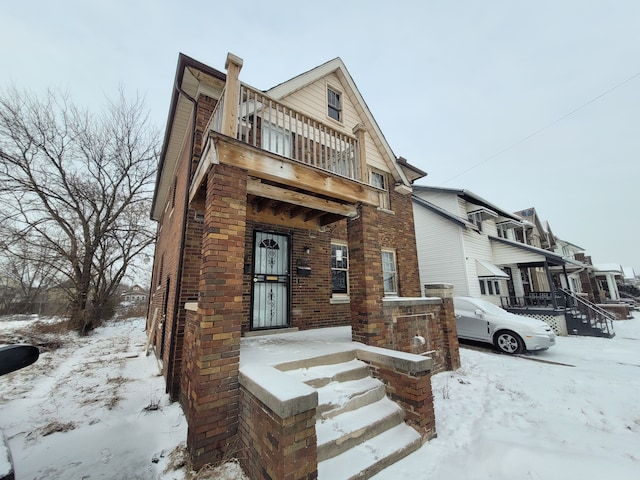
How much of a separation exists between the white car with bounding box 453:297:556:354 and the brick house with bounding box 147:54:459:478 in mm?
1708

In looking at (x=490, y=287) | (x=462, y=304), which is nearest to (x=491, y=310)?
(x=462, y=304)

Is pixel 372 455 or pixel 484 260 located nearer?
pixel 372 455

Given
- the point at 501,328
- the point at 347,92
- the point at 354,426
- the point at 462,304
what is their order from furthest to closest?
1. the point at 347,92
2. the point at 462,304
3. the point at 501,328
4. the point at 354,426

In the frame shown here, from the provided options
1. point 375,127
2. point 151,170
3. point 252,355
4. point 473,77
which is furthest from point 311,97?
point 473,77

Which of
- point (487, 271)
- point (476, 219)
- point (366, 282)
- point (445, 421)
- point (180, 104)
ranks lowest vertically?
Result: point (445, 421)

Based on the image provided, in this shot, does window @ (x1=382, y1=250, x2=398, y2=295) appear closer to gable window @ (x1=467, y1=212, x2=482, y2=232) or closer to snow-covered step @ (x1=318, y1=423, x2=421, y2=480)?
snow-covered step @ (x1=318, y1=423, x2=421, y2=480)

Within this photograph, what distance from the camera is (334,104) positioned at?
8.70 meters

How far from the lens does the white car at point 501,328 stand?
7289mm

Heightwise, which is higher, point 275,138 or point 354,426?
point 275,138

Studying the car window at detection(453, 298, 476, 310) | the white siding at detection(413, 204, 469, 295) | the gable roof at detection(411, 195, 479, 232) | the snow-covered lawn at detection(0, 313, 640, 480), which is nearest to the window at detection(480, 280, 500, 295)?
the white siding at detection(413, 204, 469, 295)

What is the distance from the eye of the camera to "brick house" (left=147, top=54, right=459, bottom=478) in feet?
9.61

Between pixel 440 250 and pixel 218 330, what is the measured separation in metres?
12.9

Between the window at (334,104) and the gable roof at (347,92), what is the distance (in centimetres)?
43

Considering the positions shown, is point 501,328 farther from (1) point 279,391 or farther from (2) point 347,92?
(2) point 347,92
